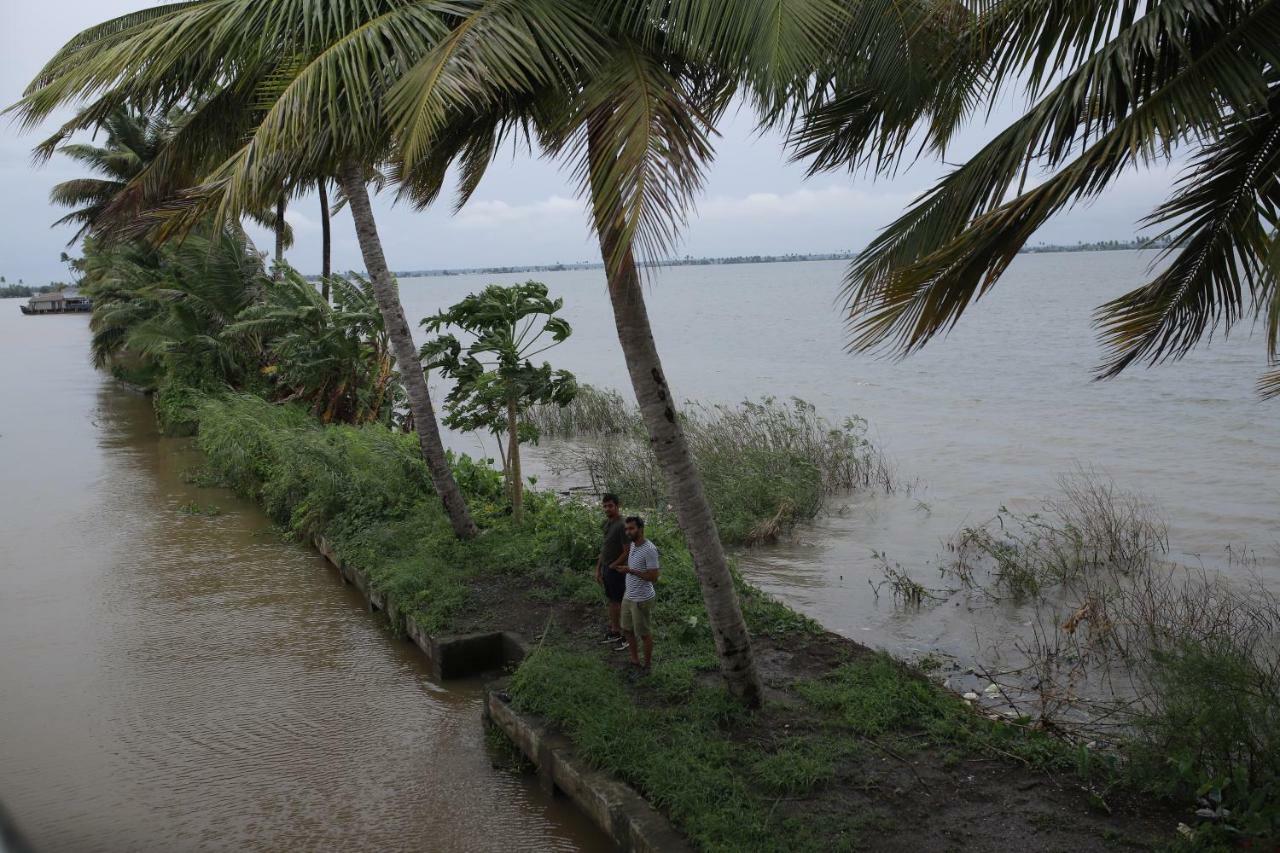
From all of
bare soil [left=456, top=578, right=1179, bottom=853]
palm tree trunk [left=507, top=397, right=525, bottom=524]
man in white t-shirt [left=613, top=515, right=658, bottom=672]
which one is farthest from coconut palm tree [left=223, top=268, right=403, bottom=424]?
bare soil [left=456, top=578, right=1179, bottom=853]

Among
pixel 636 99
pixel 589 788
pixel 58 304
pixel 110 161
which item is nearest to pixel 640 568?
pixel 589 788

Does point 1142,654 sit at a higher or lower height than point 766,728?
lower

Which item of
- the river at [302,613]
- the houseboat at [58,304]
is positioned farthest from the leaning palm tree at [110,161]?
the houseboat at [58,304]

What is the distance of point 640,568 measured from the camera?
7.45 metres

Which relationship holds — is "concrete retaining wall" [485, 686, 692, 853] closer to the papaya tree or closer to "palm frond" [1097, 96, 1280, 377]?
"palm frond" [1097, 96, 1280, 377]

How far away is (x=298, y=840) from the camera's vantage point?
6250mm

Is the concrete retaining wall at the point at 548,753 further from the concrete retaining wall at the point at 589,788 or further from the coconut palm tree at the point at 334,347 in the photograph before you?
the coconut palm tree at the point at 334,347

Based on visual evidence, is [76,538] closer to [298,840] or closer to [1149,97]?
[298,840]

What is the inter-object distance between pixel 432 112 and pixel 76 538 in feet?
38.9

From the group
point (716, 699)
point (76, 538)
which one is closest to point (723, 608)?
point (716, 699)

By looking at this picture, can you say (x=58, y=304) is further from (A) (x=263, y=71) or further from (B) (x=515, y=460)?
(A) (x=263, y=71)

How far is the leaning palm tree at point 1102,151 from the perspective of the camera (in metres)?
4.60

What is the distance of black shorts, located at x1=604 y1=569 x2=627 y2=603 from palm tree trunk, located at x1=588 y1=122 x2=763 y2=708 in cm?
147

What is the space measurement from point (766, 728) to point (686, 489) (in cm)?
164
